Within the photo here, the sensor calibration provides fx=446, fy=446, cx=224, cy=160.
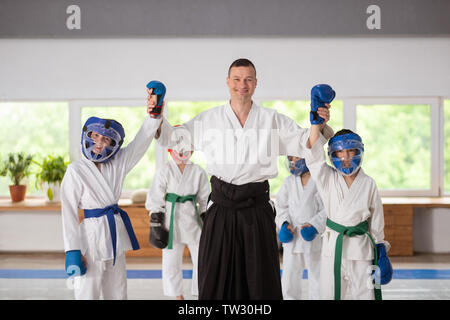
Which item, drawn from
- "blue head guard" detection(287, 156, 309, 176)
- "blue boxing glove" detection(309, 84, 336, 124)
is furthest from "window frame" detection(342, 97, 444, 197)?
"blue boxing glove" detection(309, 84, 336, 124)

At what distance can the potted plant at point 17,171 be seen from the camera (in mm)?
5242

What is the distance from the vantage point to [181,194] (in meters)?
3.81

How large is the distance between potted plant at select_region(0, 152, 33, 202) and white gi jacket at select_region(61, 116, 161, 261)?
3.24 meters

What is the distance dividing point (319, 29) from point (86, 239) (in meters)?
3.71

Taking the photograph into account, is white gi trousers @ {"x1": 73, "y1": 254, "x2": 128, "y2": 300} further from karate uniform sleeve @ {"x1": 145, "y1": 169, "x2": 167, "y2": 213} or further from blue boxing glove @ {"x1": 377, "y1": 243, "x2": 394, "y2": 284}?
blue boxing glove @ {"x1": 377, "y1": 243, "x2": 394, "y2": 284}

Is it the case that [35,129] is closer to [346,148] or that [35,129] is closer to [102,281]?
[102,281]

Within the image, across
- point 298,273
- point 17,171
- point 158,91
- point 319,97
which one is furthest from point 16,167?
point 319,97

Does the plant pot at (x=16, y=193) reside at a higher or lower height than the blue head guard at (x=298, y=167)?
lower

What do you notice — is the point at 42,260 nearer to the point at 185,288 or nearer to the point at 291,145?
the point at 185,288

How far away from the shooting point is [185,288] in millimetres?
4082

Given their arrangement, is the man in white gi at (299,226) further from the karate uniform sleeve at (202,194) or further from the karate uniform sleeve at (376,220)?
the karate uniform sleeve at (376,220)

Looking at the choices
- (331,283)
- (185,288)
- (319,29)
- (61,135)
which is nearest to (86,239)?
(331,283)

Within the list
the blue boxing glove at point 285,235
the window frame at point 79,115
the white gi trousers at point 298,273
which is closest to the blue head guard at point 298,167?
the blue boxing glove at point 285,235

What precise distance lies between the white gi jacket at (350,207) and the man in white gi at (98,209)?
1.00 m
